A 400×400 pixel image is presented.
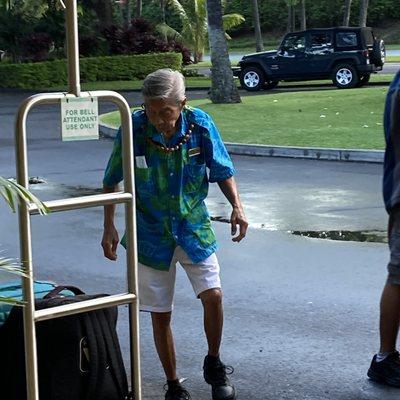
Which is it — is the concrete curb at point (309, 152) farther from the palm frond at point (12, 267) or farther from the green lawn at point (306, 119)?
the palm frond at point (12, 267)

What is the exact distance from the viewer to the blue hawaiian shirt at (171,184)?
4461 mm

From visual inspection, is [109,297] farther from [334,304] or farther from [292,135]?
[292,135]

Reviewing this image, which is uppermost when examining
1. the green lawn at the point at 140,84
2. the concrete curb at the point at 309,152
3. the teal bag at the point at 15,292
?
the green lawn at the point at 140,84

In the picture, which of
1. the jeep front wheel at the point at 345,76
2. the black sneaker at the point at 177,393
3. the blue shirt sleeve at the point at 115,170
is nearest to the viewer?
the blue shirt sleeve at the point at 115,170

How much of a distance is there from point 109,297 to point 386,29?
6004 centimetres

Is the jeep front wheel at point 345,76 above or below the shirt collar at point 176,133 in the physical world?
below

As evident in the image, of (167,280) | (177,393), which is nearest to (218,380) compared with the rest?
(177,393)

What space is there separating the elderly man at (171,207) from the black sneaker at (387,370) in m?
0.87

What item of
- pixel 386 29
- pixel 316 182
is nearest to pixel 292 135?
pixel 316 182

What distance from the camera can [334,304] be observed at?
6.43m

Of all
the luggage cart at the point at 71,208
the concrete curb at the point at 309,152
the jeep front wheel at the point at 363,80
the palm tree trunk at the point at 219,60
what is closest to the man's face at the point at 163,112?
the luggage cart at the point at 71,208

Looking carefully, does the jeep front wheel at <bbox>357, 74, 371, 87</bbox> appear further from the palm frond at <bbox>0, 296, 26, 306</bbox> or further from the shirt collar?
the palm frond at <bbox>0, 296, 26, 306</bbox>

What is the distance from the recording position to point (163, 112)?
433 centimetres

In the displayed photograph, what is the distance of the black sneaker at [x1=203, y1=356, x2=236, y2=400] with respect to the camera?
Result: 468 centimetres
